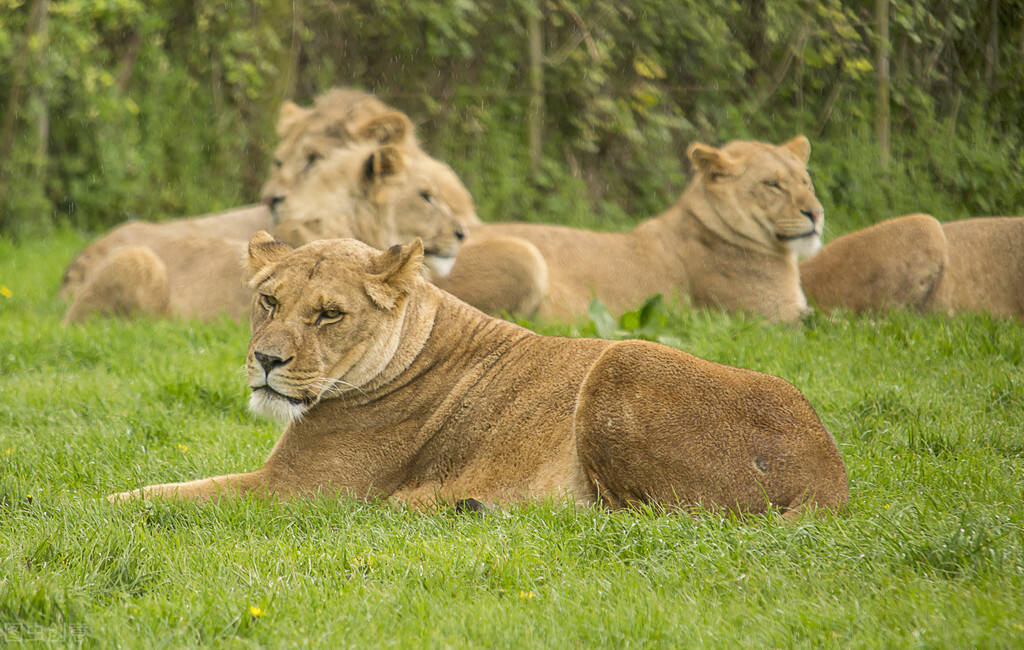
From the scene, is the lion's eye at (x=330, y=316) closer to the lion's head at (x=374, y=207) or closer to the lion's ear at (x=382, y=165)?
the lion's head at (x=374, y=207)

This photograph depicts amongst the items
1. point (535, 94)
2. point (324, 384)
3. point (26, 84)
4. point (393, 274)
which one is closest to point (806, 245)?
point (393, 274)

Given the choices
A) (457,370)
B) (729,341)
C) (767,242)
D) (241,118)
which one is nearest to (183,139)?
(241,118)

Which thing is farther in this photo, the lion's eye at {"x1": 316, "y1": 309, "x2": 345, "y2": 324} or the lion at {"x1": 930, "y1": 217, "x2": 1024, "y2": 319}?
the lion at {"x1": 930, "y1": 217, "x2": 1024, "y2": 319}

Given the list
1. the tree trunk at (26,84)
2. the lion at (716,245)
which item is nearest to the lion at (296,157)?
the lion at (716,245)

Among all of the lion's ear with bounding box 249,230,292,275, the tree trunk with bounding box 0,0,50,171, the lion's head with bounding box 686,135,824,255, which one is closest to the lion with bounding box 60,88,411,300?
the lion's head with bounding box 686,135,824,255

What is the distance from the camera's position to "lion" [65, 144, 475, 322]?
9.04 m

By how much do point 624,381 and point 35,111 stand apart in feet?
35.7

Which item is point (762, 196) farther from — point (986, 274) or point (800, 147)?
point (986, 274)

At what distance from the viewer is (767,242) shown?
31.0 feet

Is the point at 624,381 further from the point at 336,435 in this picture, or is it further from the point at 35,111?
the point at 35,111

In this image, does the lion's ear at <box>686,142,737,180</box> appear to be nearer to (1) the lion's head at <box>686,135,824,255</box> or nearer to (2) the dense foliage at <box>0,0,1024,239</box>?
(1) the lion's head at <box>686,135,824,255</box>

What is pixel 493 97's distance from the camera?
49.4 feet

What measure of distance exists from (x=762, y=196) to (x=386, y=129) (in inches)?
130

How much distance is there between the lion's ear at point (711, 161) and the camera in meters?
9.53
